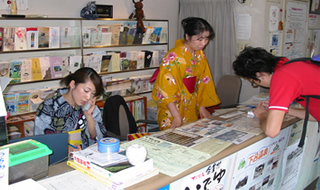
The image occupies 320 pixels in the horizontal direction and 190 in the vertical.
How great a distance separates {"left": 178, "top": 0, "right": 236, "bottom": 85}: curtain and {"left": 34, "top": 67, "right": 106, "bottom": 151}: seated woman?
262 cm

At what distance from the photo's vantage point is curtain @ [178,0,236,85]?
14.7 ft

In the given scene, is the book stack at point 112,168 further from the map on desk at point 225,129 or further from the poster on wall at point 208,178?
the map on desk at point 225,129

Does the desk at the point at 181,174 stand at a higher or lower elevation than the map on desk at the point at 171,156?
lower

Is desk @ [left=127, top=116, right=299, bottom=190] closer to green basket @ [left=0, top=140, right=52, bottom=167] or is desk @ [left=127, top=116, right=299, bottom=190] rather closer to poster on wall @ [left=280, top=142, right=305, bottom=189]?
green basket @ [left=0, top=140, right=52, bottom=167]

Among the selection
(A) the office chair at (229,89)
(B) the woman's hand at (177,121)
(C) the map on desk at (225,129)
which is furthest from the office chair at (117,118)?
(A) the office chair at (229,89)

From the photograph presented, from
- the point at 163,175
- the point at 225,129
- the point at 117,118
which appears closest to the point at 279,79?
the point at 225,129

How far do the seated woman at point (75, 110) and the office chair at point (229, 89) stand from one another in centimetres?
212

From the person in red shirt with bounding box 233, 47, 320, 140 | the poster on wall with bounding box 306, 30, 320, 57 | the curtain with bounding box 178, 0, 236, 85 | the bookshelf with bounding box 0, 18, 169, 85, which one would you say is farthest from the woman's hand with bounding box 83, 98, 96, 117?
the poster on wall with bounding box 306, 30, 320, 57

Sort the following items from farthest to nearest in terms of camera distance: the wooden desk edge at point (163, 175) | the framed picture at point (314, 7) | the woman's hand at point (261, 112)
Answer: the framed picture at point (314, 7)
the woman's hand at point (261, 112)
the wooden desk edge at point (163, 175)

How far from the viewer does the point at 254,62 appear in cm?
190

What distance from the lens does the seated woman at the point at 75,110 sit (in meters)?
2.24

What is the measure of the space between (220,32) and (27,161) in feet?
12.5

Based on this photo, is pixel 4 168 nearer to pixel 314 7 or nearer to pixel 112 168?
A: pixel 112 168

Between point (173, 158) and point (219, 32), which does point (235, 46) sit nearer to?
point (219, 32)
